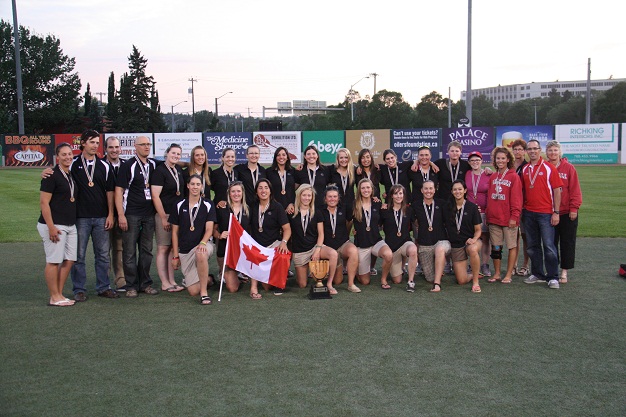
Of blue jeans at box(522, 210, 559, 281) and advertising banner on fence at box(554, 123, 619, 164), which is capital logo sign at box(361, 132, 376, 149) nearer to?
advertising banner on fence at box(554, 123, 619, 164)

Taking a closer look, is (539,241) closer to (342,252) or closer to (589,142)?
(342,252)

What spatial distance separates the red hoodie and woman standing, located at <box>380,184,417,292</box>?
1.10 metres

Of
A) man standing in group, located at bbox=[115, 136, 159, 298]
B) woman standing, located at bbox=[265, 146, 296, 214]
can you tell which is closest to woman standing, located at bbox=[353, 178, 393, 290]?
woman standing, located at bbox=[265, 146, 296, 214]

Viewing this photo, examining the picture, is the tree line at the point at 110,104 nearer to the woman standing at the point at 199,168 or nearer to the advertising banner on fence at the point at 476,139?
the advertising banner on fence at the point at 476,139

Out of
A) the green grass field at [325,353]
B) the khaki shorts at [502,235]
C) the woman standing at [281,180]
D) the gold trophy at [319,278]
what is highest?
the woman standing at [281,180]

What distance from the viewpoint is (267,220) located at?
7812mm

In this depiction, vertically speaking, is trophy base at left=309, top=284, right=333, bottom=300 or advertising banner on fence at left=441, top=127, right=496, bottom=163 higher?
advertising banner on fence at left=441, top=127, right=496, bottom=163

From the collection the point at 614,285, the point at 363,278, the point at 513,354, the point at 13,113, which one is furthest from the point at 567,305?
the point at 13,113

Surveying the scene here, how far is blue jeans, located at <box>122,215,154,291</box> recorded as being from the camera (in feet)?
24.4

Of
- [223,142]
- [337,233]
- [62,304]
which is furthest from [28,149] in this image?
[337,233]

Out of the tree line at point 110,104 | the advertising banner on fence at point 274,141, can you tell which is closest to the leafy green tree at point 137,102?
the tree line at point 110,104

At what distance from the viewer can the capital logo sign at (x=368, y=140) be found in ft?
99.7

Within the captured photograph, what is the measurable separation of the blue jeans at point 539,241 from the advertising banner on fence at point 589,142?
75.7 ft

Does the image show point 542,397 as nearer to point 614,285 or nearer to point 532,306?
point 532,306
